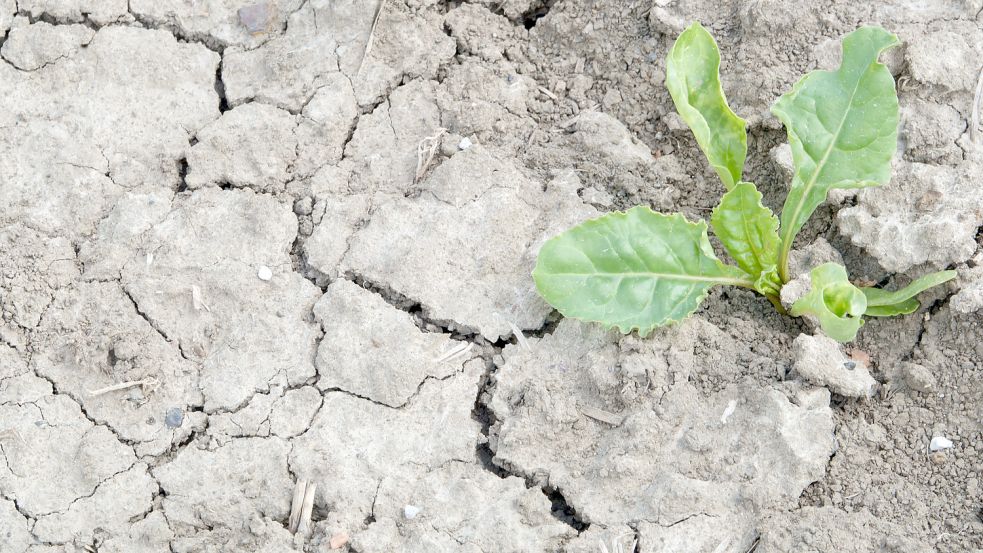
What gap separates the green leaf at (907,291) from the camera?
2486mm

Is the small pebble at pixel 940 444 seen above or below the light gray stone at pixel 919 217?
below

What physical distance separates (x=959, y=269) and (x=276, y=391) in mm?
1865

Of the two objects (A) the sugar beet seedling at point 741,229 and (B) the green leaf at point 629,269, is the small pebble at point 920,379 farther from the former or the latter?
(B) the green leaf at point 629,269

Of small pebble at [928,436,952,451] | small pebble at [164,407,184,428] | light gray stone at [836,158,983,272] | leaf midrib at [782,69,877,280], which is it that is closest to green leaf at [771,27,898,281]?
leaf midrib at [782,69,877,280]

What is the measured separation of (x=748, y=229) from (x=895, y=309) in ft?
1.47

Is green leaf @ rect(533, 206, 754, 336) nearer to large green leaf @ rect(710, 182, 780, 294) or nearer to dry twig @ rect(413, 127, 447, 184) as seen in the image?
large green leaf @ rect(710, 182, 780, 294)

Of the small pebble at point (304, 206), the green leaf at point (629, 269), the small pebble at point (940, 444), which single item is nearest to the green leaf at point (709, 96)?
the green leaf at point (629, 269)

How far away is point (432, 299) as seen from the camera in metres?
2.78

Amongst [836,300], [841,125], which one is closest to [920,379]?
[836,300]

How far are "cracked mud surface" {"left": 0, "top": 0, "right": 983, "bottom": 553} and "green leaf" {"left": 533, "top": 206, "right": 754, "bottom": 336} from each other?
11 cm

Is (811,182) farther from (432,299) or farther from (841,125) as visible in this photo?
(432,299)

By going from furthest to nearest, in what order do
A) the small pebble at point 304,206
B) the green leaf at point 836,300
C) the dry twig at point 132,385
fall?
1. the small pebble at point 304,206
2. the dry twig at point 132,385
3. the green leaf at point 836,300

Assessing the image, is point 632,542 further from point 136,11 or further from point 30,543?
point 136,11

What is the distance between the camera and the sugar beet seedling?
2.59 m
